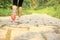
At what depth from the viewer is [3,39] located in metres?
3.52

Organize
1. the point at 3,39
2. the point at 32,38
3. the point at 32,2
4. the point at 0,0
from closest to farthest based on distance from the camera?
the point at 3,39 → the point at 32,38 → the point at 0,0 → the point at 32,2

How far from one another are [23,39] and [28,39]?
83 mm

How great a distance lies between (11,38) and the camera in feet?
12.0

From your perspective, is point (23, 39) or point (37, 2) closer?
point (23, 39)

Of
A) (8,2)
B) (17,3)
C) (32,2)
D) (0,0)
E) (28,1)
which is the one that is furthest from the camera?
(32,2)

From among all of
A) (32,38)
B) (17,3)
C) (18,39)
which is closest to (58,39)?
(32,38)

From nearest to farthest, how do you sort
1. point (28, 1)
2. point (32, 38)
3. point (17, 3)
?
1. point (32, 38)
2. point (17, 3)
3. point (28, 1)

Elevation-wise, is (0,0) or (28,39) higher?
(28,39)

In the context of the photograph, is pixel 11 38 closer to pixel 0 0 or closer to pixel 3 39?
pixel 3 39

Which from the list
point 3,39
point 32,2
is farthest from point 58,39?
point 32,2

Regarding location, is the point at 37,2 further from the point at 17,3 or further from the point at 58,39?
the point at 58,39

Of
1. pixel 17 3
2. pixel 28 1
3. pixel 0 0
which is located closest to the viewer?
pixel 17 3

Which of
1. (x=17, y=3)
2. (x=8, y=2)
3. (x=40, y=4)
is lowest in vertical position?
(x=40, y=4)

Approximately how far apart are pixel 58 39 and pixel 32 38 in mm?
407
